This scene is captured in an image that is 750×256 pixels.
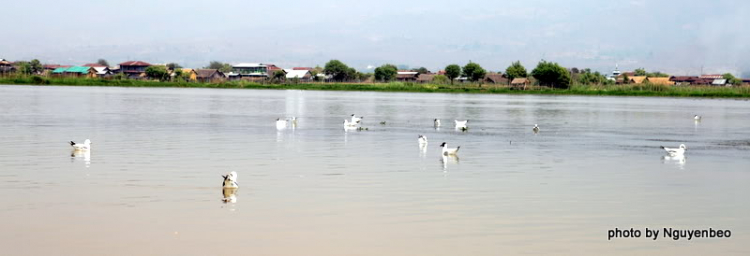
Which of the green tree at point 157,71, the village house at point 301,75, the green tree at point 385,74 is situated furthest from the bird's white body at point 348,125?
the village house at point 301,75

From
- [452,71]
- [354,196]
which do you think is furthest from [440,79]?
[354,196]

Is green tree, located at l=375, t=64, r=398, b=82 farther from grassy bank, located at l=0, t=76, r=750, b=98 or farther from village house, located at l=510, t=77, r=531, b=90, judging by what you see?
grassy bank, located at l=0, t=76, r=750, b=98

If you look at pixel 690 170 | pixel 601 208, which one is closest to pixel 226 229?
pixel 601 208

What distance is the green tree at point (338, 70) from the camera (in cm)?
18100

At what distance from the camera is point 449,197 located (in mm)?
14500

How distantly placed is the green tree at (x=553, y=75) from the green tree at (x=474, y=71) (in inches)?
1210

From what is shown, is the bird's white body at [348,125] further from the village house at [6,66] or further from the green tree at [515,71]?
the village house at [6,66]

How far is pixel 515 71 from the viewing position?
15088cm

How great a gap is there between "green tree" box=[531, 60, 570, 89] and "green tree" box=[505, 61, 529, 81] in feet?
58.8

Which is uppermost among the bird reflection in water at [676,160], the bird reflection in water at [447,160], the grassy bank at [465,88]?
the grassy bank at [465,88]

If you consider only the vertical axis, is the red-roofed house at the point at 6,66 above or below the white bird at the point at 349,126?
above

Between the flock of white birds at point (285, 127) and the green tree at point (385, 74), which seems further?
the green tree at point (385, 74)

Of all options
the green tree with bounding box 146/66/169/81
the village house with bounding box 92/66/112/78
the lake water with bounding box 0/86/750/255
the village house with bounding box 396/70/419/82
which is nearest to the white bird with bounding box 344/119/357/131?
the lake water with bounding box 0/86/750/255

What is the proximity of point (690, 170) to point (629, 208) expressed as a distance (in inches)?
276
